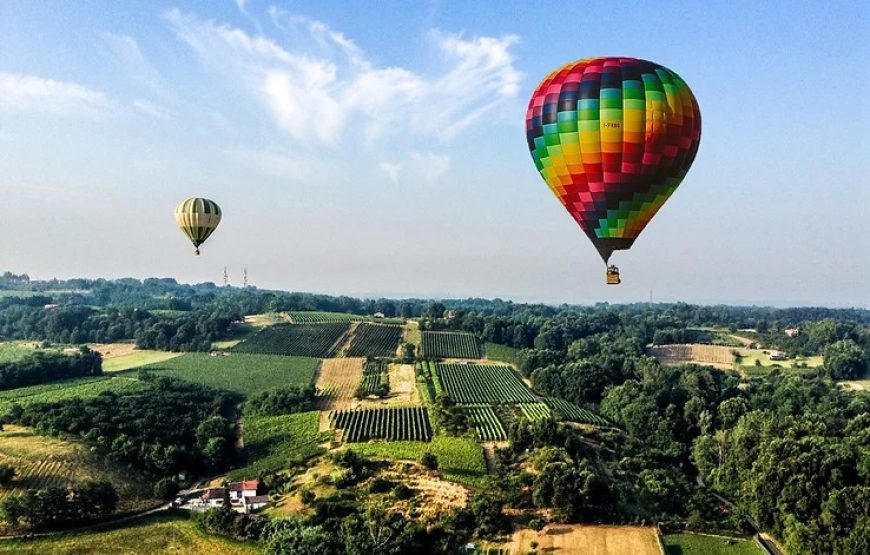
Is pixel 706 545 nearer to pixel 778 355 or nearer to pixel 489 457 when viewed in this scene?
pixel 489 457

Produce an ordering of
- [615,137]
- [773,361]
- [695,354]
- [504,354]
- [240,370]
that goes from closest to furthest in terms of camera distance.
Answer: [615,137] < [240,370] < [504,354] < [773,361] < [695,354]

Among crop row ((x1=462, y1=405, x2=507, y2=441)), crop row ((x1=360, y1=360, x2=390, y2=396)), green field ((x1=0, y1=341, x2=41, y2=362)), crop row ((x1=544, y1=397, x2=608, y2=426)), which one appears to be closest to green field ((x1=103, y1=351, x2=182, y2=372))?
green field ((x1=0, y1=341, x2=41, y2=362))

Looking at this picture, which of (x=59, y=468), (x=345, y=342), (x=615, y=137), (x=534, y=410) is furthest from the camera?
(x=345, y=342)

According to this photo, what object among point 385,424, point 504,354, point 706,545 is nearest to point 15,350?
point 385,424

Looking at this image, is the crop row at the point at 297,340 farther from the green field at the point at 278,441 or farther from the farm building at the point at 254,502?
the farm building at the point at 254,502

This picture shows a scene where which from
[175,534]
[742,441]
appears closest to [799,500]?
[742,441]


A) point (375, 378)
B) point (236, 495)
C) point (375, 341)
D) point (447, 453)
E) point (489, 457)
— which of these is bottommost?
point (236, 495)

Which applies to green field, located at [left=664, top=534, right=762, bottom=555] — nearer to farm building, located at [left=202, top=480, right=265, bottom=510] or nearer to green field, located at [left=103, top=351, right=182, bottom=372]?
farm building, located at [left=202, top=480, right=265, bottom=510]

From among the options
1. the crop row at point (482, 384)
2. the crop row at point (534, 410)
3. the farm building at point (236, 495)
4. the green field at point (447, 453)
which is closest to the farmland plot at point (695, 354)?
the crop row at point (482, 384)
